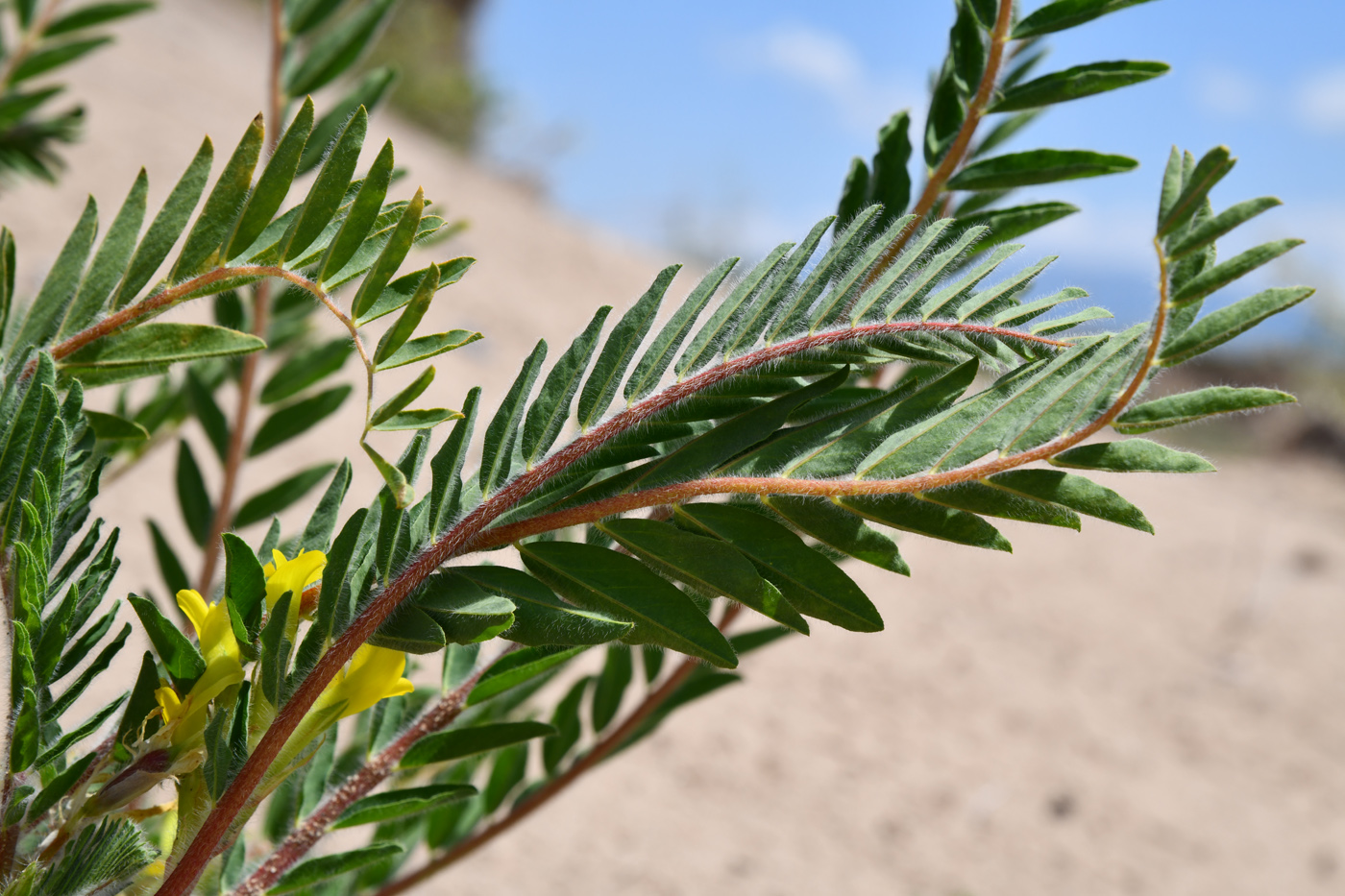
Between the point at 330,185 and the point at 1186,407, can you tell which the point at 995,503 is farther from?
the point at 330,185

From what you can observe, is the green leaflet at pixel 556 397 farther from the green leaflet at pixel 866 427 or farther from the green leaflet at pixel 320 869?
the green leaflet at pixel 320 869

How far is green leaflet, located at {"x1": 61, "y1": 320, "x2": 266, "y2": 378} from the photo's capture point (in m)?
0.50

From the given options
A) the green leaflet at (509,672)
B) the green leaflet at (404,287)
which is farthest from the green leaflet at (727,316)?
the green leaflet at (509,672)

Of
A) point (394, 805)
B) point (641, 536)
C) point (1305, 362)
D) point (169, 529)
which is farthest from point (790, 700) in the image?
point (1305, 362)

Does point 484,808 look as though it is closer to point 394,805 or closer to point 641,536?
point 394,805

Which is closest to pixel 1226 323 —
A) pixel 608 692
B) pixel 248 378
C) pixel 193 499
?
pixel 608 692

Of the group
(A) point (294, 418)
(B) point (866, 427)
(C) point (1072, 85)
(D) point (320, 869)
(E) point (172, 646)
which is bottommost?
(D) point (320, 869)

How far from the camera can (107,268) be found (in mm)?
528

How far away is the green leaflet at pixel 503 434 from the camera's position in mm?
442

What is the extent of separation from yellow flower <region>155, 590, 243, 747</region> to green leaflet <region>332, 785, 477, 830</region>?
0.57 feet

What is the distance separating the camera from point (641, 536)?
1.38 feet

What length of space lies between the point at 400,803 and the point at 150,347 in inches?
11.0

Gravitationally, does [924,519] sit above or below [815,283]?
below

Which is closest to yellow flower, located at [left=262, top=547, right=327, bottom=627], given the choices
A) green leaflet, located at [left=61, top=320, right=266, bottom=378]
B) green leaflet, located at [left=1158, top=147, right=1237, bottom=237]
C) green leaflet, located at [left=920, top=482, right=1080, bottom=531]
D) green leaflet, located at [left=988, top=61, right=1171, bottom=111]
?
green leaflet, located at [left=61, top=320, right=266, bottom=378]
